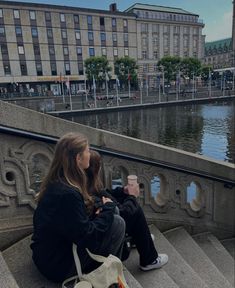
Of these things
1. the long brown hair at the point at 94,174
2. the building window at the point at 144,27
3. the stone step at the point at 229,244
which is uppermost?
the building window at the point at 144,27

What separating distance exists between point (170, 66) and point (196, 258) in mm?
59189

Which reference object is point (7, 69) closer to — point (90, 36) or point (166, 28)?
point (90, 36)

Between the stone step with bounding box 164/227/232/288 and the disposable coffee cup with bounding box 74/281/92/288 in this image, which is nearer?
the disposable coffee cup with bounding box 74/281/92/288

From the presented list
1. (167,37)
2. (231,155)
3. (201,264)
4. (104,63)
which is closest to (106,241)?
(201,264)

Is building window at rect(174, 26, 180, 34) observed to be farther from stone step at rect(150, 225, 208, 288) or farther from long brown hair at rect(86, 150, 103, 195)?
long brown hair at rect(86, 150, 103, 195)

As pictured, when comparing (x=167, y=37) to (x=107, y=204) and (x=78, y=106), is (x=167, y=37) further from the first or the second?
(x=107, y=204)

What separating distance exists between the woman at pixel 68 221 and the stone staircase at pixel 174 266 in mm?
232

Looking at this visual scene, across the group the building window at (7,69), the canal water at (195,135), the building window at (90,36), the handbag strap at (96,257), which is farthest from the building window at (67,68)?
the handbag strap at (96,257)

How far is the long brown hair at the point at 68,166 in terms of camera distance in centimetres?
181

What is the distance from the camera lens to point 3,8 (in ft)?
163

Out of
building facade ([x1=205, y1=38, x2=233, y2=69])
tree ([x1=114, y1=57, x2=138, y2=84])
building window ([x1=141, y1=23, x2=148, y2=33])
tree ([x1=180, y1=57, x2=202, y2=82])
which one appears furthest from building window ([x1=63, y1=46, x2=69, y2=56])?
building facade ([x1=205, y1=38, x2=233, y2=69])

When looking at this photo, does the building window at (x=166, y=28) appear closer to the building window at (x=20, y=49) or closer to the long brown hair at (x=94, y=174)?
the building window at (x=20, y=49)

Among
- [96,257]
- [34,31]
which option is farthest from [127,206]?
[34,31]

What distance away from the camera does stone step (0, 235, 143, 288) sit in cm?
191
